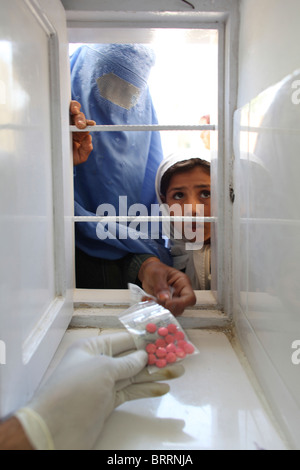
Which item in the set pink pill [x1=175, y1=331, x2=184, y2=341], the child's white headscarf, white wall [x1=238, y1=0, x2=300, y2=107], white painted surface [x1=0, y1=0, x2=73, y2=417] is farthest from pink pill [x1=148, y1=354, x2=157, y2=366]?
the child's white headscarf

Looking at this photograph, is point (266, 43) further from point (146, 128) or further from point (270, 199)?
point (146, 128)

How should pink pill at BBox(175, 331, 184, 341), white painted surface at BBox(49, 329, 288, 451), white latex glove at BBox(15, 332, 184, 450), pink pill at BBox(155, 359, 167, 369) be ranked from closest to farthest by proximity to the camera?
white latex glove at BBox(15, 332, 184, 450) < white painted surface at BBox(49, 329, 288, 451) < pink pill at BBox(155, 359, 167, 369) < pink pill at BBox(175, 331, 184, 341)

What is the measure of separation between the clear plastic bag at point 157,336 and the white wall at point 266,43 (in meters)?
0.57

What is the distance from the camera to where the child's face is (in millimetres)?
1555

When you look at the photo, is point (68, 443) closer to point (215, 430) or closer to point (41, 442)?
point (41, 442)

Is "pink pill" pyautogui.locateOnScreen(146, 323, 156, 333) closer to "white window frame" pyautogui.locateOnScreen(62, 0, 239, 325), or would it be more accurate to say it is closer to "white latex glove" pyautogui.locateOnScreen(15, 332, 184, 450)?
"white latex glove" pyautogui.locateOnScreen(15, 332, 184, 450)

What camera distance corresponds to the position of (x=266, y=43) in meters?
0.78

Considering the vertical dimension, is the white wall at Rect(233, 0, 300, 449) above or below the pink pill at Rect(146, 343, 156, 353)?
above

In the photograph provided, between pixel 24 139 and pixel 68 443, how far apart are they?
548mm

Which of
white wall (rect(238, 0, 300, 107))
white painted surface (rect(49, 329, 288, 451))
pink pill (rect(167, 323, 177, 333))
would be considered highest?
white wall (rect(238, 0, 300, 107))

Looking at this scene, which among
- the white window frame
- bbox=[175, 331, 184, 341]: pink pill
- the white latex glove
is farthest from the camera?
the white window frame

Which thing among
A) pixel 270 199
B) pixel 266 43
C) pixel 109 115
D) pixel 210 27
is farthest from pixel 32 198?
pixel 109 115

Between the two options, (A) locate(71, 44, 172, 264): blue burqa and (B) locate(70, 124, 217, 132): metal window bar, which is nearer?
(B) locate(70, 124, 217, 132): metal window bar

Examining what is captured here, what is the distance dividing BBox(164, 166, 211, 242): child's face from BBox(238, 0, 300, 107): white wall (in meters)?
0.54
